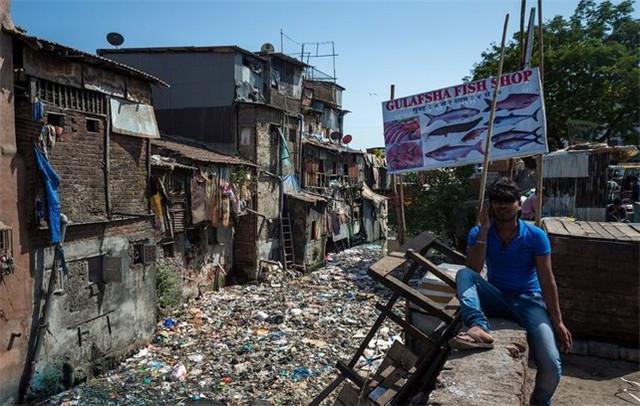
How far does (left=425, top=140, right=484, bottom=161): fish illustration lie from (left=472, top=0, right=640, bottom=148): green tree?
504 inches

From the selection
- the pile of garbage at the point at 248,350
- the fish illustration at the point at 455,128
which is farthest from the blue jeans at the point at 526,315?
the fish illustration at the point at 455,128

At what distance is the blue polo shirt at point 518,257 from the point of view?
3213 mm

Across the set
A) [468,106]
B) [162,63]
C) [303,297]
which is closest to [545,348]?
[468,106]

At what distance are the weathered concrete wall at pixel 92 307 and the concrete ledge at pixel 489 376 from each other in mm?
7829

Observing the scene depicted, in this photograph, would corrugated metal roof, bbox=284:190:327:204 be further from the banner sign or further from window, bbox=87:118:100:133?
the banner sign

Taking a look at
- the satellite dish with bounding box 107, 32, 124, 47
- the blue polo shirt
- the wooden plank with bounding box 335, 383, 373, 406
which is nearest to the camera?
the blue polo shirt

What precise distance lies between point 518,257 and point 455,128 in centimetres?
327

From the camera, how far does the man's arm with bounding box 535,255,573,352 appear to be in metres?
3.14

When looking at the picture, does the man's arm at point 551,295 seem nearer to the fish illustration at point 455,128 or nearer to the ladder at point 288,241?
the fish illustration at point 455,128

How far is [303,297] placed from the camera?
15141 mm

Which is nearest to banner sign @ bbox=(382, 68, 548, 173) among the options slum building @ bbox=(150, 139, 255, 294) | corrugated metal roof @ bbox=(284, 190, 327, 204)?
slum building @ bbox=(150, 139, 255, 294)

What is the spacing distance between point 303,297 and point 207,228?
398cm

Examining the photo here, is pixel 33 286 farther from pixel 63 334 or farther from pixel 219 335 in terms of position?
pixel 219 335

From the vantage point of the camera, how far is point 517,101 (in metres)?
5.82
